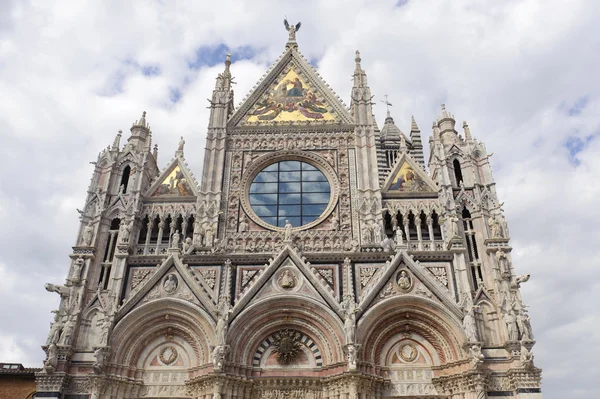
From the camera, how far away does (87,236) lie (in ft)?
62.0

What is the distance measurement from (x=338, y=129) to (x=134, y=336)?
439 inches

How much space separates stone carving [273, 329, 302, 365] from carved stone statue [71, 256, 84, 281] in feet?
22.8

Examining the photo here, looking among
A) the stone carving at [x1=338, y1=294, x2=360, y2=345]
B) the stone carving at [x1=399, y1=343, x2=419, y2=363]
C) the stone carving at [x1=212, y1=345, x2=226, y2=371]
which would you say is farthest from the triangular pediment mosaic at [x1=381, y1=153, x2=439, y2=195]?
the stone carving at [x1=212, y1=345, x2=226, y2=371]

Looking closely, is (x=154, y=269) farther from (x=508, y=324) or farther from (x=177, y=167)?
(x=508, y=324)

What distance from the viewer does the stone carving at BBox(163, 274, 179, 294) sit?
58.0 feet

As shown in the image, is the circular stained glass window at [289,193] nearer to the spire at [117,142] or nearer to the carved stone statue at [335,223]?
the carved stone statue at [335,223]

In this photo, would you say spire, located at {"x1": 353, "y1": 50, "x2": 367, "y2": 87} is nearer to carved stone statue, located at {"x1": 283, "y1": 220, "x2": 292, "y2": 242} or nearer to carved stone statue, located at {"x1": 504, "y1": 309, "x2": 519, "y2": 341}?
carved stone statue, located at {"x1": 283, "y1": 220, "x2": 292, "y2": 242}

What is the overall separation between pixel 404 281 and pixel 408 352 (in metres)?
2.25

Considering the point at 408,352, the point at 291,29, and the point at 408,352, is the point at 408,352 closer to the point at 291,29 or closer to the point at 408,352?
the point at 408,352

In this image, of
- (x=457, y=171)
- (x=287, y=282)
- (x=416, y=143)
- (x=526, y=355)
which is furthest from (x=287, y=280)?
(x=416, y=143)

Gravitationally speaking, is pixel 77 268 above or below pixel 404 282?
above

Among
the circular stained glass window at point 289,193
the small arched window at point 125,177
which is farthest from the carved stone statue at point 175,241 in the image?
the small arched window at point 125,177

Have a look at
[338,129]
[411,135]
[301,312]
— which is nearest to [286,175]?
[338,129]

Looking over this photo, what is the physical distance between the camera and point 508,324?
16328mm
